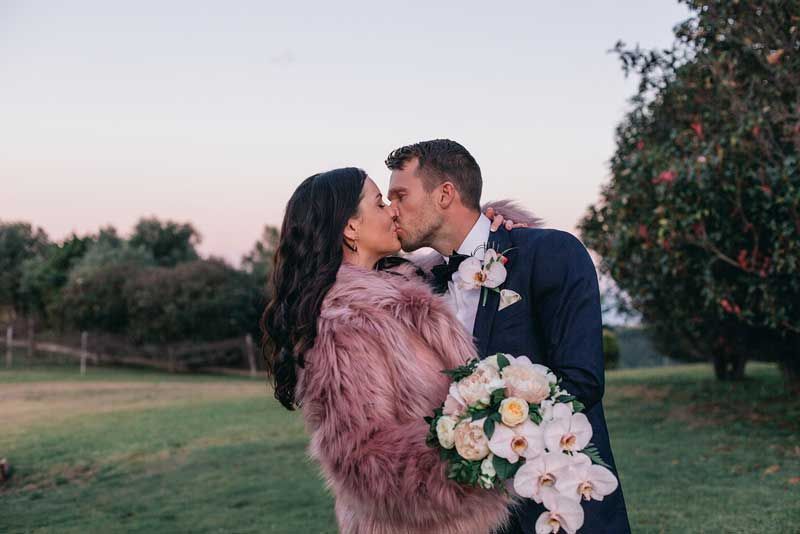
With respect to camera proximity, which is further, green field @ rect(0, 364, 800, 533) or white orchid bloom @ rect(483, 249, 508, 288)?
green field @ rect(0, 364, 800, 533)

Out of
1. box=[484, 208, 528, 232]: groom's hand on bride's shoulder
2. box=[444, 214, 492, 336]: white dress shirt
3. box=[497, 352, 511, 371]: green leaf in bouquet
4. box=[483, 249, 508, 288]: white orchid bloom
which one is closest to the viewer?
box=[497, 352, 511, 371]: green leaf in bouquet

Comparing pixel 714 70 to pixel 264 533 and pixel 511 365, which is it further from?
pixel 511 365

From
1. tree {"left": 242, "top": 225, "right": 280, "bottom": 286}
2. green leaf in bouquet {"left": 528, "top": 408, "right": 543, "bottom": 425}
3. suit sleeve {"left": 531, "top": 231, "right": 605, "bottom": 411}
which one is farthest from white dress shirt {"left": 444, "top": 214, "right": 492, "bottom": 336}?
tree {"left": 242, "top": 225, "right": 280, "bottom": 286}

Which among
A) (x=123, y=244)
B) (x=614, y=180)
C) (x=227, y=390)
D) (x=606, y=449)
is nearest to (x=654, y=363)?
(x=227, y=390)

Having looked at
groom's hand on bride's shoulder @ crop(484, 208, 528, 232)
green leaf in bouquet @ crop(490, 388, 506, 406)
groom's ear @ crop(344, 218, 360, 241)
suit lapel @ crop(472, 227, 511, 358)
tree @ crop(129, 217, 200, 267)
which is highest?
tree @ crop(129, 217, 200, 267)

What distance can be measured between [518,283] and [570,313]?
0.29 m

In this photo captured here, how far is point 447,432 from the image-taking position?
2.70 meters

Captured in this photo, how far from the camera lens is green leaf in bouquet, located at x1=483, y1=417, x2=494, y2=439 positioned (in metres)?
2.63

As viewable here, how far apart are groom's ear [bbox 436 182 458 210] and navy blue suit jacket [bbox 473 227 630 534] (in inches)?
16.8

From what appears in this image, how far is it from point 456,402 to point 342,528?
987mm


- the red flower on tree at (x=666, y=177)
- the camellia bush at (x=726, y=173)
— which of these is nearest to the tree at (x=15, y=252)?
the camellia bush at (x=726, y=173)

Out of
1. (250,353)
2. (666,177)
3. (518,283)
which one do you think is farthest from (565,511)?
(250,353)

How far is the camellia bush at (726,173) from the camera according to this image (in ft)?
35.5

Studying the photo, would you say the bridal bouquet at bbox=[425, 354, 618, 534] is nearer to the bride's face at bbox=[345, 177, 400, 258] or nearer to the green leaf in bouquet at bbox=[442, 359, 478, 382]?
the green leaf in bouquet at bbox=[442, 359, 478, 382]
